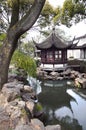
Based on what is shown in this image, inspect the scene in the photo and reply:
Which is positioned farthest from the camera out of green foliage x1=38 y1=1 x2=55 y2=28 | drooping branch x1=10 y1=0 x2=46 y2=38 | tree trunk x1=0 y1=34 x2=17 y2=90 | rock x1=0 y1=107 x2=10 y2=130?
green foliage x1=38 y1=1 x2=55 y2=28

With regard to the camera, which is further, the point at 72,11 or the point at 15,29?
the point at 72,11

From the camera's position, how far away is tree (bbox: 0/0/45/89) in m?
6.77

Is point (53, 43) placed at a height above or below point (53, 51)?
above

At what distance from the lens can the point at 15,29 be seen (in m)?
7.07

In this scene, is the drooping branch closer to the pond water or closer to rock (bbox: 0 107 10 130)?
rock (bbox: 0 107 10 130)

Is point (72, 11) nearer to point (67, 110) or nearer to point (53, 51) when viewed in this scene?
point (67, 110)

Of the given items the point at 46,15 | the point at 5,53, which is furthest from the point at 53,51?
the point at 5,53

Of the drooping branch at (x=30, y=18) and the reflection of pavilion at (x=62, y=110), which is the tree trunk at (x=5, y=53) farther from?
the reflection of pavilion at (x=62, y=110)

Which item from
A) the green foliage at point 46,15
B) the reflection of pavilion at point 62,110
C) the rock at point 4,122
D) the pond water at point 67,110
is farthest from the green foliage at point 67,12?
the rock at point 4,122

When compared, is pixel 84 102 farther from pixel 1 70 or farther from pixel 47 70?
pixel 47 70

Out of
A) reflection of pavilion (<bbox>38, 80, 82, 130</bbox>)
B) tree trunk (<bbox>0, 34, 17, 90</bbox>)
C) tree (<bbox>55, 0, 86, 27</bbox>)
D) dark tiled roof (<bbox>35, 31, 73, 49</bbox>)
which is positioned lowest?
reflection of pavilion (<bbox>38, 80, 82, 130</bbox>)

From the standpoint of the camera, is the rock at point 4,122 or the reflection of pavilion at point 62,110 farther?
the reflection of pavilion at point 62,110

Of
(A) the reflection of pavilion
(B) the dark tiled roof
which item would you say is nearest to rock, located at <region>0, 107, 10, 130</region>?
(A) the reflection of pavilion

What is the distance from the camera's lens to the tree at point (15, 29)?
677 centimetres
